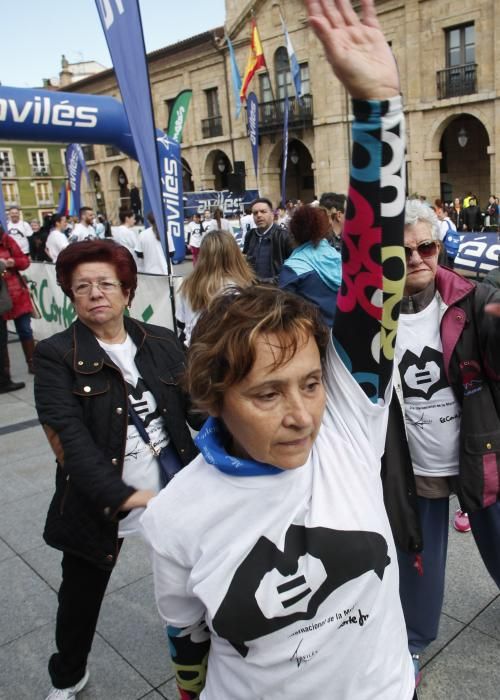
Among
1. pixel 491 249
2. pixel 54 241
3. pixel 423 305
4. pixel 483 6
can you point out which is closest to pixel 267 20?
pixel 483 6

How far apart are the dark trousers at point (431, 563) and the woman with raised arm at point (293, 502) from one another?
1.14 m

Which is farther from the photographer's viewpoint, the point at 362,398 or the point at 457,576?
the point at 457,576

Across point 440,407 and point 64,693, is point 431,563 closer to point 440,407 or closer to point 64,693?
point 440,407

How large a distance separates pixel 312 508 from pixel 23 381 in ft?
23.3

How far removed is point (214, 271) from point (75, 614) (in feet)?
7.68

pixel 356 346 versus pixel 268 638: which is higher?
pixel 356 346

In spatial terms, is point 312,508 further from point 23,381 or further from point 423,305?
point 23,381

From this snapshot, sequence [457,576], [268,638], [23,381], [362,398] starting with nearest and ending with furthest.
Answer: [268,638], [362,398], [457,576], [23,381]

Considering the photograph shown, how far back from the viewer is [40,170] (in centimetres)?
5428

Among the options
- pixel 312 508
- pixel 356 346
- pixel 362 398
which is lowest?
pixel 312 508

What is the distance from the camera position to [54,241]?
12.3 metres

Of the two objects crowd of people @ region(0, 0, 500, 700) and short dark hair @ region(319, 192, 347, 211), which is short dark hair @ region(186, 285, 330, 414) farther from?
short dark hair @ region(319, 192, 347, 211)

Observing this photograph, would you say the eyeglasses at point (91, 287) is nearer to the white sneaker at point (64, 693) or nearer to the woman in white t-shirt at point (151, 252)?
the white sneaker at point (64, 693)

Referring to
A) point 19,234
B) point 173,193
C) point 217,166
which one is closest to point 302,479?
point 173,193
